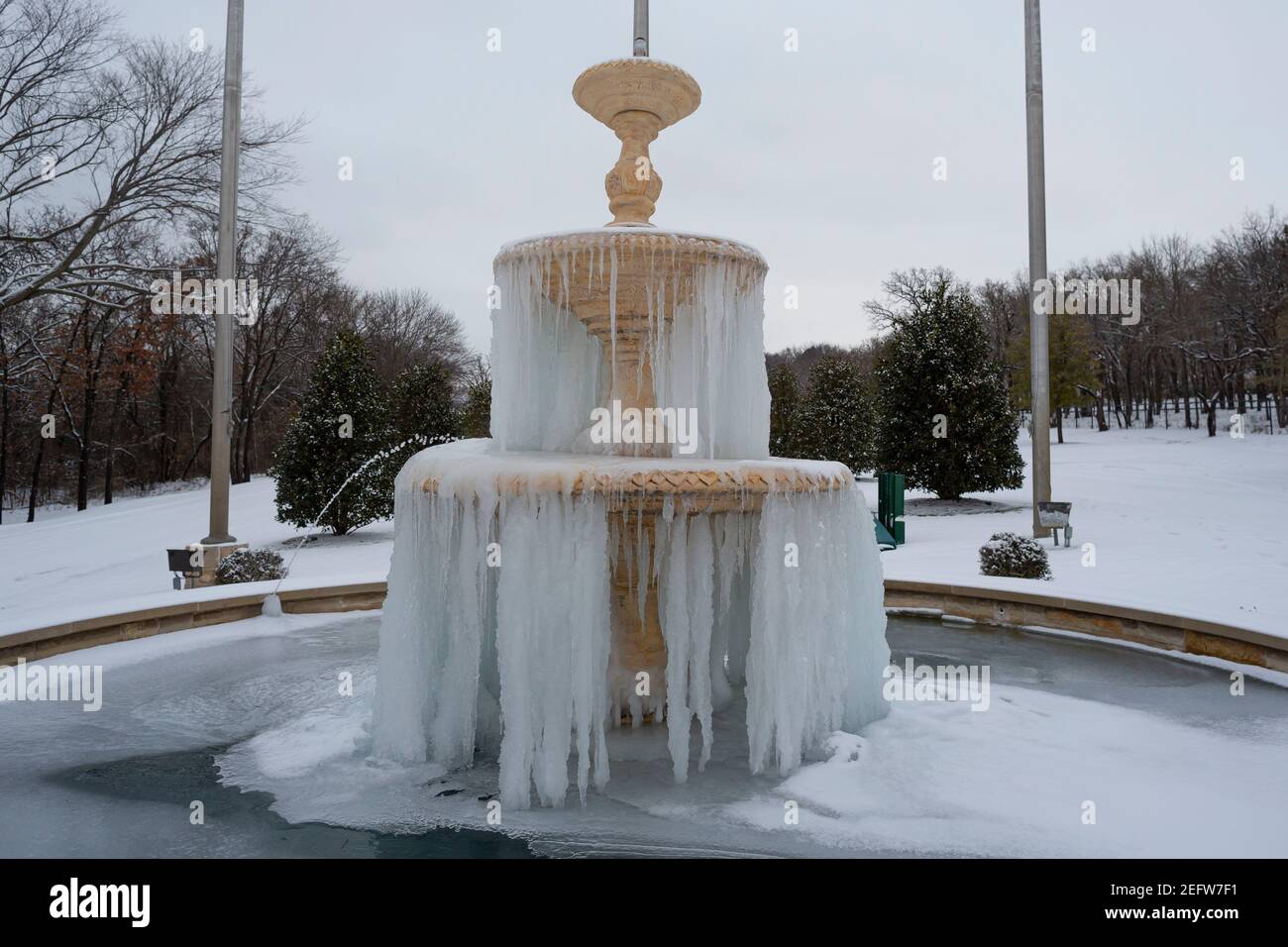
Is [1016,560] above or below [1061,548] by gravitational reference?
above

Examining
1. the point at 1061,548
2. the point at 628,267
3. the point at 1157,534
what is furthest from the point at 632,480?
the point at 1157,534

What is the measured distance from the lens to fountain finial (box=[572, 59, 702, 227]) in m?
5.00

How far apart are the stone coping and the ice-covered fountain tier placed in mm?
3216

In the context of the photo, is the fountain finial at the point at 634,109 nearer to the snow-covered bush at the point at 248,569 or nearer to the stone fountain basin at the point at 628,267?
the stone fountain basin at the point at 628,267

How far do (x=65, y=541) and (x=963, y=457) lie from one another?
23447 mm

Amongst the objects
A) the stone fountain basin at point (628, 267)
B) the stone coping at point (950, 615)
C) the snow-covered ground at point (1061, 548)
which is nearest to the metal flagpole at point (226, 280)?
the snow-covered ground at point (1061, 548)

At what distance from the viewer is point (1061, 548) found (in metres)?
13.0

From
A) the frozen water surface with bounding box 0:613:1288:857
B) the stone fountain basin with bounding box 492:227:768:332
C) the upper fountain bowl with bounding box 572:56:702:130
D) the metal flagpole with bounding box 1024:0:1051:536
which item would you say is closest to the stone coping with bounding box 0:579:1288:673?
the frozen water surface with bounding box 0:613:1288:857

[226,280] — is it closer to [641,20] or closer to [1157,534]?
[641,20]

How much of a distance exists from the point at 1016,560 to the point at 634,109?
23.0ft

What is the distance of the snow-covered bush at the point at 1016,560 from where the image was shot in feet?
29.9

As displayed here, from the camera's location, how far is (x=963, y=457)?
60.6 feet
